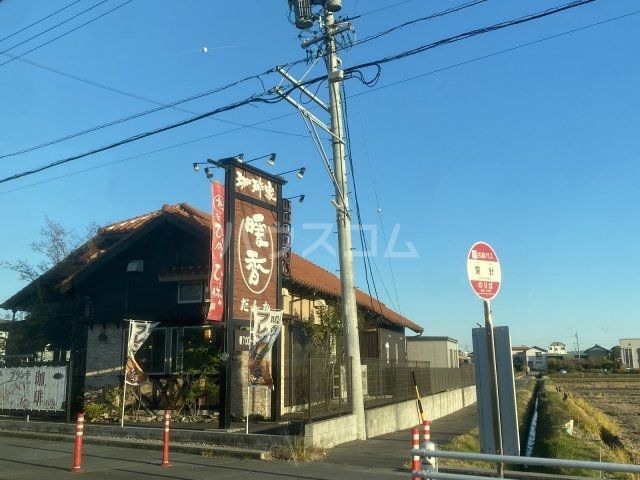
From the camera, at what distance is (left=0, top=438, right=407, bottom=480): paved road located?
10016 mm

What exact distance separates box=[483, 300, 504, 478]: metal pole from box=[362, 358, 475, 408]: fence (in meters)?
9.20

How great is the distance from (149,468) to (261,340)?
396 centimetres

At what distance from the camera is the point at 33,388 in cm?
1698

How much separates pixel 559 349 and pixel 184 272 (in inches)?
6768

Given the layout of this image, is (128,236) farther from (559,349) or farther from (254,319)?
(559,349)

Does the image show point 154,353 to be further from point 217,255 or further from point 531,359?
point 531,359

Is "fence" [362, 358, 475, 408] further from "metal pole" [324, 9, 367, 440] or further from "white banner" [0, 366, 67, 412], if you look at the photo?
"white banner" [0, 366, 67, 412]

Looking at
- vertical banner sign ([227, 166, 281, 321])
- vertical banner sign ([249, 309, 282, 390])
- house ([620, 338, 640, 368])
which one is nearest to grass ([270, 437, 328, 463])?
vertical banner sign ([249, 309, 282, 390])

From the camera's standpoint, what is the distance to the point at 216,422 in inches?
624

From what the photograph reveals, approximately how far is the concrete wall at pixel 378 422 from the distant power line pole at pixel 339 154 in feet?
1.96

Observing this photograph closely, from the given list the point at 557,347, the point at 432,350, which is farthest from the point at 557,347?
the point at 432,350

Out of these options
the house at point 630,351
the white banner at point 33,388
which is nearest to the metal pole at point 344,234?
the white banner at point 33,388

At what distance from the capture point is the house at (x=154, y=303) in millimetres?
17953

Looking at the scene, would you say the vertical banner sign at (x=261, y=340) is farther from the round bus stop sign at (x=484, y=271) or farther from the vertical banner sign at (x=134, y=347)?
the round bus stop sign at (x=484, y=271)
